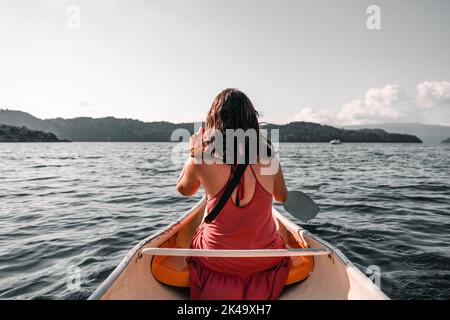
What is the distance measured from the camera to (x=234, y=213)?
2678 millimetres

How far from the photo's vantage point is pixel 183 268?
3.65m

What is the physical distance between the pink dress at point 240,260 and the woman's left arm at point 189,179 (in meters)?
0.23

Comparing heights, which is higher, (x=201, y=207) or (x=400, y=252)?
(x=201, y=207)

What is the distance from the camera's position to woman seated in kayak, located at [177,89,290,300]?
2658 mm

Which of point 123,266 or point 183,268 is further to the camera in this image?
point 183,268

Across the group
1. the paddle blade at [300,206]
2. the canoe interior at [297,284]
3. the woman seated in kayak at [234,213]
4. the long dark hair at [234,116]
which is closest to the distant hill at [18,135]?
the canoe interior at [297,284]

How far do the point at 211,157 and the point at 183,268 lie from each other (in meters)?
1.66

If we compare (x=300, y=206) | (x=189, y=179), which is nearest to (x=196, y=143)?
(x=189, y=179)

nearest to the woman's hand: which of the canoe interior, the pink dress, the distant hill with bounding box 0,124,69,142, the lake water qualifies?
the pink dress

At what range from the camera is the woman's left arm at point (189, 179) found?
278 centimetres

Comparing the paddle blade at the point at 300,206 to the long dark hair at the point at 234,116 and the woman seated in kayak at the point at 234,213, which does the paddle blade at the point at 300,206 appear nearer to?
the woman seated in kayak at the point at 234,213

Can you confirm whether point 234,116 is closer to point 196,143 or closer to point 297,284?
point 196,143

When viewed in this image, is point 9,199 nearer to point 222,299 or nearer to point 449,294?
point 222,299

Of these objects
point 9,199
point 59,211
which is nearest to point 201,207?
point 59,211
